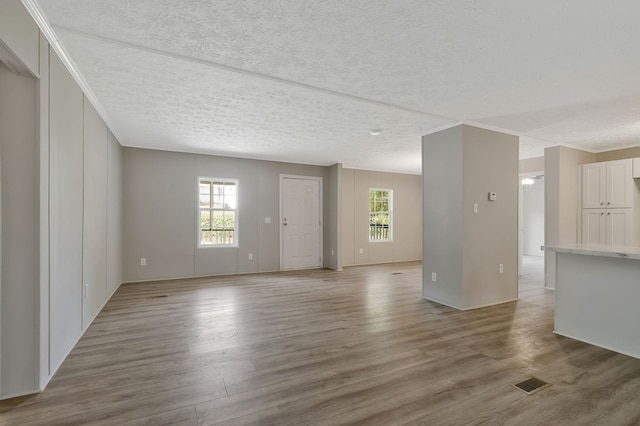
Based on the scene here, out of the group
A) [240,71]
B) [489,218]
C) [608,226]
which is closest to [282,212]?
[489,218]

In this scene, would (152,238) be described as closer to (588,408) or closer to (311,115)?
(311,115)

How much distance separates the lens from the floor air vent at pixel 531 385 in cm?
203

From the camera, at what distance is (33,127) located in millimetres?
1932

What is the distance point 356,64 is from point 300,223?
4753mm

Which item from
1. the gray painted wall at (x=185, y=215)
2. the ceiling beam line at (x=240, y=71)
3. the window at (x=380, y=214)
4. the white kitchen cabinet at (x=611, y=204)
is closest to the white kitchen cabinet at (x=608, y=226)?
the white kitchen cabinet at (x=611, y=204)

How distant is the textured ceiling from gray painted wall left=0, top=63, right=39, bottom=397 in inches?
24.7

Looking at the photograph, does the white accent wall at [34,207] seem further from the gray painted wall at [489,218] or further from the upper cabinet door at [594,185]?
the upper cabinet door at [594,185]

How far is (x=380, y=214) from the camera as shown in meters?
7.92

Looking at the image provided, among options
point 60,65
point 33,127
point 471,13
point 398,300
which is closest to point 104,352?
point 33,127

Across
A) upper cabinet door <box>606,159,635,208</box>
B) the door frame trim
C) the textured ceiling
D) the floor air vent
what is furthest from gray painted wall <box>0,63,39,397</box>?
upper cabinet door <box>606,159,635,208</box>

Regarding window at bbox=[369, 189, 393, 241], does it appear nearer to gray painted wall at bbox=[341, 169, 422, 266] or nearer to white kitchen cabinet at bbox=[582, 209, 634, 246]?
gray painted wall at bbox=[341, 169, 422, 266]

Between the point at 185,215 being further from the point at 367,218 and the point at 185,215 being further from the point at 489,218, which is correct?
the point at 489,218

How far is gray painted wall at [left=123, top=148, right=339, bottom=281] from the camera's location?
17.7 feet

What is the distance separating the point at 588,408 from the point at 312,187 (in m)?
5.82
